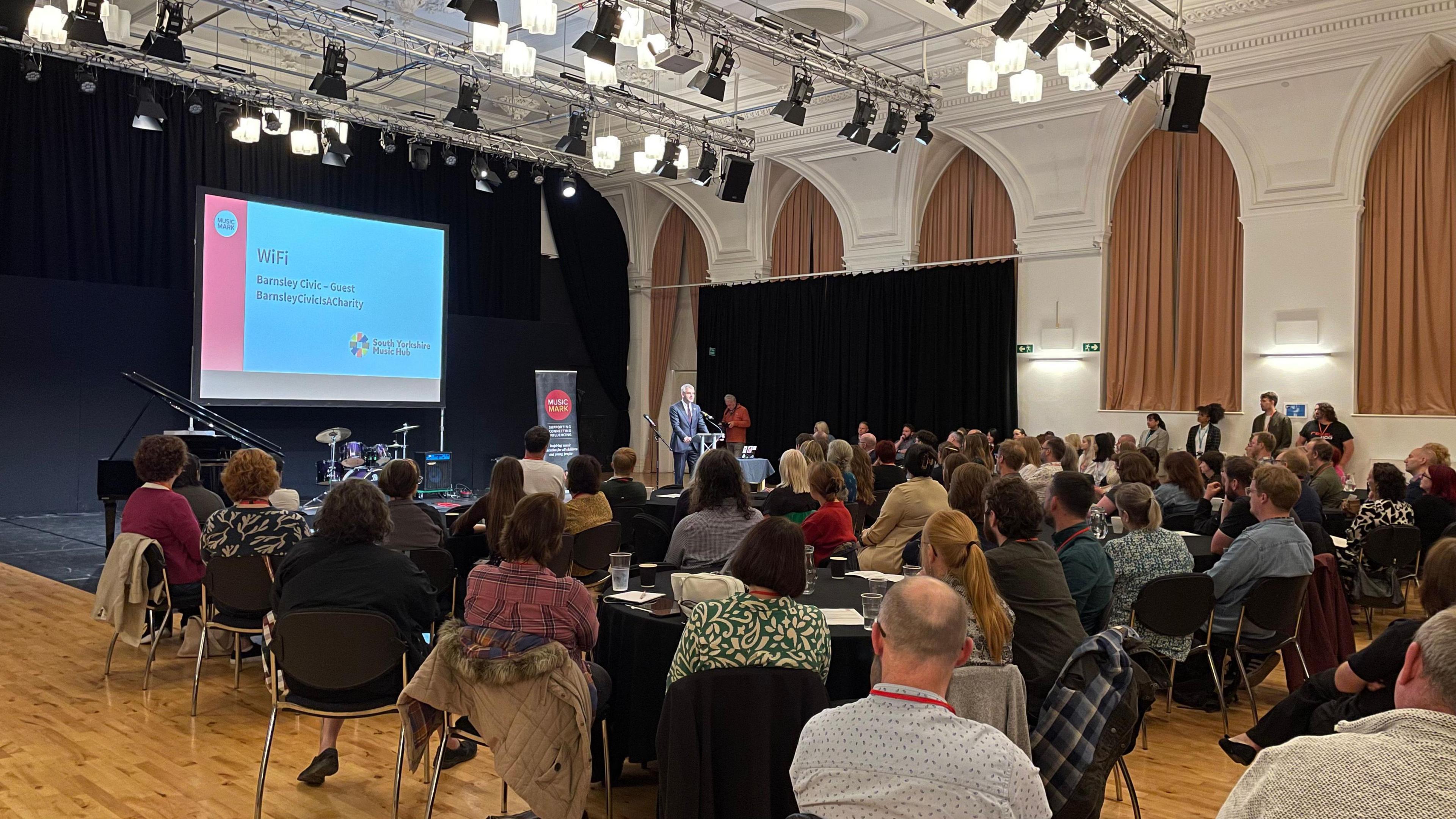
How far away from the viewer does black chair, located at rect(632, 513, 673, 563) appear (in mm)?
5863

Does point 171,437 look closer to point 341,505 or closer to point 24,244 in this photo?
point 341,505

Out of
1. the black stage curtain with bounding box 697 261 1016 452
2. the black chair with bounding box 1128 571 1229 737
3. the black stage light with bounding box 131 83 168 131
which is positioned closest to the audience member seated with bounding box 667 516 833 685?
the black chair with bounding box 1128 571 1229 737

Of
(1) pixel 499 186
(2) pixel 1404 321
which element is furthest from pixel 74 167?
(2) pixel 1404 321

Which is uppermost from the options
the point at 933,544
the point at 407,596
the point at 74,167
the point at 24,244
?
the point at 74,167

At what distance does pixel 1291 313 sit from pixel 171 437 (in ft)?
32.2

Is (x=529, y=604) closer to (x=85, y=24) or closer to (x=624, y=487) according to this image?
(x=624, y=487)

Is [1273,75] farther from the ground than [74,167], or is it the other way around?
[1273,75]

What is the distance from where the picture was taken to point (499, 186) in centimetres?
1505

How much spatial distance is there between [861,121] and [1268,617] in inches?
258

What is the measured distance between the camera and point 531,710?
9.53ft

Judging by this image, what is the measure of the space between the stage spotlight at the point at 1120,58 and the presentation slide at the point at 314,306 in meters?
8.44

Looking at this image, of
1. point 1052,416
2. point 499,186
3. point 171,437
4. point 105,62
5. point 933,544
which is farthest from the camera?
point 499,186

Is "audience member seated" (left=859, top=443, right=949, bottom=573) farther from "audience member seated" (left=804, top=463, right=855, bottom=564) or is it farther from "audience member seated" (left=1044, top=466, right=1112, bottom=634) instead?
"audience member seated" (left=1044, top=466, right=1112, bottom=634)

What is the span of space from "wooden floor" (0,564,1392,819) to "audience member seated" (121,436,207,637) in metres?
0.49
